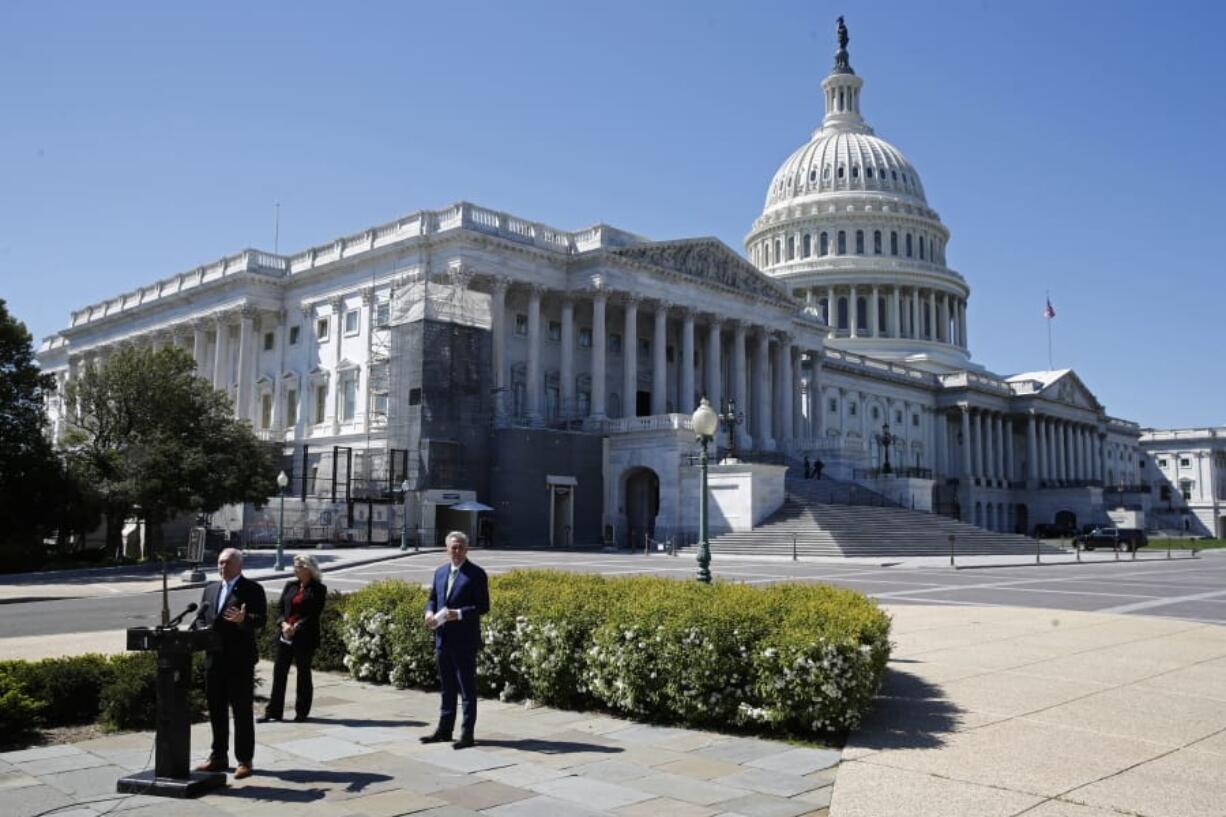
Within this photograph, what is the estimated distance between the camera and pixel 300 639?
11648 mm

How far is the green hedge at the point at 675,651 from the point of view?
1034 cm

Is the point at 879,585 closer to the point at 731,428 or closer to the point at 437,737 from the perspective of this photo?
the point at 437,737


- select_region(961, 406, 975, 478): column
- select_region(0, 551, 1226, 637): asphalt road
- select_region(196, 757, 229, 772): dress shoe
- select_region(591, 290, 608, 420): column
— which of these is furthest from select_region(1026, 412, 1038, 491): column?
select_region(196, 757, 229, 772): dress shoe

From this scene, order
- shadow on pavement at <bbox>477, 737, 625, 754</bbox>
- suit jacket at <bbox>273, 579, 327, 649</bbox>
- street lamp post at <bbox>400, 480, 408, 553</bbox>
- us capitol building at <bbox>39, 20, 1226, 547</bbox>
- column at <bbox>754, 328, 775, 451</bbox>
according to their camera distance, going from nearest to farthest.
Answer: shadow on pavement at <bbox>477, 737, 625, 754</bbox>
suit jacket at <bbox>273, 579, 327, 649</bbox>
street lamp post at <bbox>400, 480, 408, 553</bbox>
us capitol building at <bbox>39, 20, 1226, 547</bbox>
column at <bbox>754, 328, 775, 451</bbox>

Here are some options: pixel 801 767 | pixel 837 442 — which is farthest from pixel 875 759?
pixel 837 442

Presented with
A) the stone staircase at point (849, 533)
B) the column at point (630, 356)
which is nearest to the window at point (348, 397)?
the column at point (630, 356)

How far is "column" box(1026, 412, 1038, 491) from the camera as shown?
11662 centimetres

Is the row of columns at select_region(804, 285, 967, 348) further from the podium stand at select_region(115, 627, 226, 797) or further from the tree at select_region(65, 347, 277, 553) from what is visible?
the podium stand at select_region(115, 627, 226, 797)

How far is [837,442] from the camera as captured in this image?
76.5m

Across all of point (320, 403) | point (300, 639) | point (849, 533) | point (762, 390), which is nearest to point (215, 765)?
point (300, 639)

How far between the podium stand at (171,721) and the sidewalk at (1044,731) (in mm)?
5265

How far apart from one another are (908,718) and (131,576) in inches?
1355

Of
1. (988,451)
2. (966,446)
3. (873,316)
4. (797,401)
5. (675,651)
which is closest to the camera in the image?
(675,651)

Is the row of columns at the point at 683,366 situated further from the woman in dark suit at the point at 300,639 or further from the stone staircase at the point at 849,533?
the woman in dark suit at the point at 300,639
